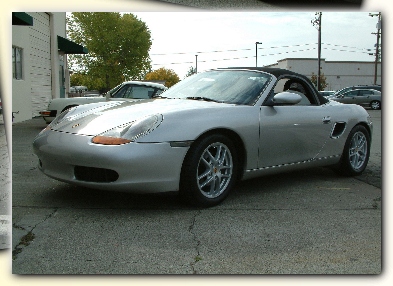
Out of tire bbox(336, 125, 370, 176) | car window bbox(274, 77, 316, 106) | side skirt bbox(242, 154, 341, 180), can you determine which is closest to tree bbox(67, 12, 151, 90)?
car window bbox(274, 77, 316, 106)

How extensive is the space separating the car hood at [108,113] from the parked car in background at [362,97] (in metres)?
0.89

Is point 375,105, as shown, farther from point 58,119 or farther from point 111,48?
point 58,119

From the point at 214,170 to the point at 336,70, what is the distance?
3.36ft

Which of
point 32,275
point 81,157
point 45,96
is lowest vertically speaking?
point 32,275

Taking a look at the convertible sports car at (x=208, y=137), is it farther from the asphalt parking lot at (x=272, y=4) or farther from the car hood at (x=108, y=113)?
the asphalt parking lot at (x=272, y=4)

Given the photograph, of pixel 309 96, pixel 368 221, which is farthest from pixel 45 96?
pixel 368 221

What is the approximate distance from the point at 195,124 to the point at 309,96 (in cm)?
81

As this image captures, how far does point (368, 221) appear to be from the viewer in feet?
9.70

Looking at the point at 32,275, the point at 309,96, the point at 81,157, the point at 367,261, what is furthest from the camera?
the point at 309,96

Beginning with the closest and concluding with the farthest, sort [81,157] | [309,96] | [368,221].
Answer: [368,221] → [81,157] → [309,96]

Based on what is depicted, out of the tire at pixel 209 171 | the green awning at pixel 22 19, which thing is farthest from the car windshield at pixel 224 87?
the green awning at pixel 22 19

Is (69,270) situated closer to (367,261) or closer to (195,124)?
(195,124)

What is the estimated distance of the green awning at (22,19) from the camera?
104 inches

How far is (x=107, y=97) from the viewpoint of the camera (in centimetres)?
328
